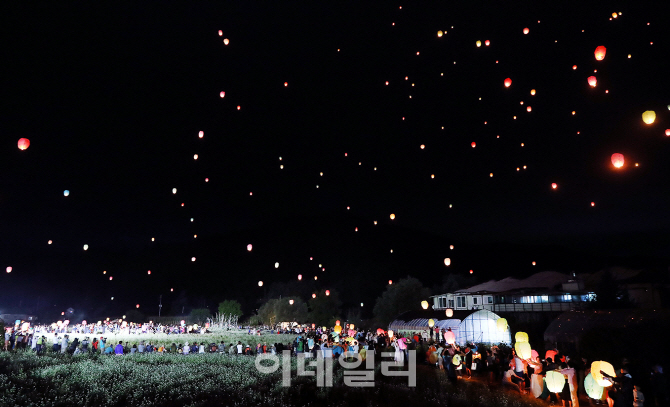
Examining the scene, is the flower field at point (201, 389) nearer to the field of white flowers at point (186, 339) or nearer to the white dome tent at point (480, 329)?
the field of white flowers at point (186, 339)

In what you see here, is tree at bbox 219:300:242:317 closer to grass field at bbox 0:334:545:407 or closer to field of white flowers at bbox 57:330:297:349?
field of white flowers at bbox 57:330:297:349

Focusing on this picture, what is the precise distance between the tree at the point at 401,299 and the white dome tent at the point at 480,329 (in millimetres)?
21551

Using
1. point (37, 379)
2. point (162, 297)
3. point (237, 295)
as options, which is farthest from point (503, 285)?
point (162, 297)

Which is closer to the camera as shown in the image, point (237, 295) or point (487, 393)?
point (487, 393)

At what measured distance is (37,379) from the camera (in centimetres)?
1104

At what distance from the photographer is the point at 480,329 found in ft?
78.8

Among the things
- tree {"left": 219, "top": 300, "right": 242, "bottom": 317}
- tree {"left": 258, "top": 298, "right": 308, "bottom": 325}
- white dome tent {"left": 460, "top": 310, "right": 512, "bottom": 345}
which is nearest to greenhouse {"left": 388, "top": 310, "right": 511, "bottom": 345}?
white dome tent {"left": 460, "top": 310, "right": 512, "bottom": 345}

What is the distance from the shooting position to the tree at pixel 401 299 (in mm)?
46237

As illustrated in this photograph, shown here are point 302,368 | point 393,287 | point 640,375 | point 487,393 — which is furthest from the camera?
point 393,287

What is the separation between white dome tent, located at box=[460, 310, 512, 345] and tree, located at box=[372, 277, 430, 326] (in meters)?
21.6

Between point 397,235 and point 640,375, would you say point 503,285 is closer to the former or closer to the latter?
point 640,375

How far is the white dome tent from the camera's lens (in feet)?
78.0

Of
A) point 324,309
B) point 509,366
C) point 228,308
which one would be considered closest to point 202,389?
point 509,366

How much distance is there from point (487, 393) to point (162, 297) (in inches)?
3993
